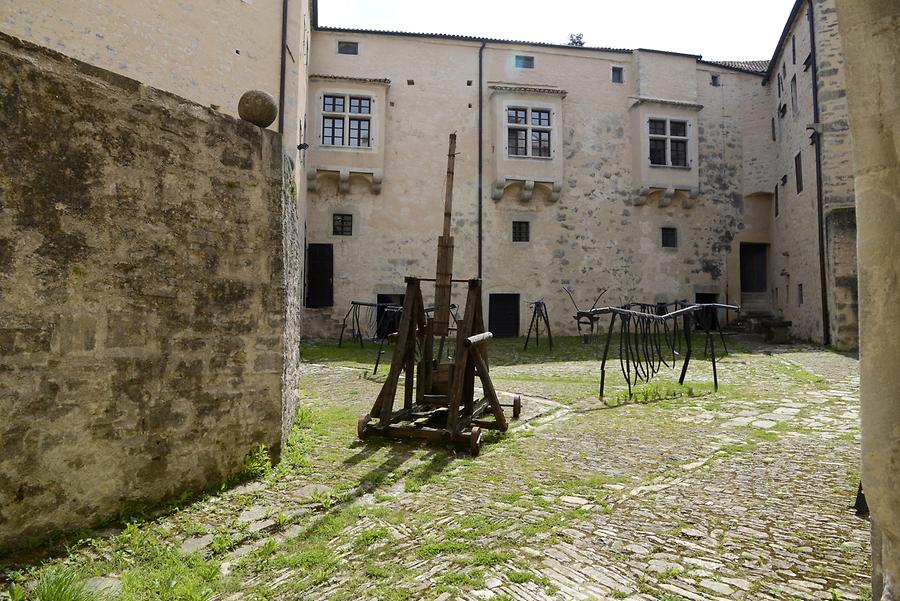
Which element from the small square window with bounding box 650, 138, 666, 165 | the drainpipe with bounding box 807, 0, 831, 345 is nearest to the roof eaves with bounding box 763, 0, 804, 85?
the drainpipe with bounding box 807, 0, 831, 345

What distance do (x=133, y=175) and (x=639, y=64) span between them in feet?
69.8

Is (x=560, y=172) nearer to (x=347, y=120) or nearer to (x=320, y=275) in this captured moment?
(x=347, y=120)

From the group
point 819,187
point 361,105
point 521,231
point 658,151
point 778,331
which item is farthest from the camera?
point 658,151

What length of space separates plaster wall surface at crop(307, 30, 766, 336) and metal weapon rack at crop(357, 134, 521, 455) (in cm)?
1296

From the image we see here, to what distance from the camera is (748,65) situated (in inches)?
932

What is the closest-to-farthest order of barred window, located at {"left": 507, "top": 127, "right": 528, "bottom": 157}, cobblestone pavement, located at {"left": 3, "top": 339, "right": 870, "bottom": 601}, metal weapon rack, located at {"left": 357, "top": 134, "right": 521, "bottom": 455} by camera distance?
1. cobblestone pavement, located at {"left": 3, "top": 339, "right": 870, "bottom": 601}
2. metal weapon rack, located at {"left": 357, "top": 134, "right": 521, "bottom": 455}
3. barred window, located at {"left": 507, "top": 127, "right": 528, "bottom": 157}

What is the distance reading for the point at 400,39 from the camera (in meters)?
20.0

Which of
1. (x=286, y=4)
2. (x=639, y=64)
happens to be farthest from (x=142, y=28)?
(x=639, y=64)

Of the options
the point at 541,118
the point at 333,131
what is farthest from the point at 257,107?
the point at 541,118

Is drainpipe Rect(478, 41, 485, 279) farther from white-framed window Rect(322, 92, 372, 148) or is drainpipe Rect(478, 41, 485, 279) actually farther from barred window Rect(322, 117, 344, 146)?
barred window Rect(322, 117, 344, 146)

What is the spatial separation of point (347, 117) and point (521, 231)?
7.24 meters

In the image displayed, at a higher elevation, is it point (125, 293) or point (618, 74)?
point (618, 74)

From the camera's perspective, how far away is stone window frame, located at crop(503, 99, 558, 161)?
2000 centimetres

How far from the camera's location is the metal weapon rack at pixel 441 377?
547 cm
